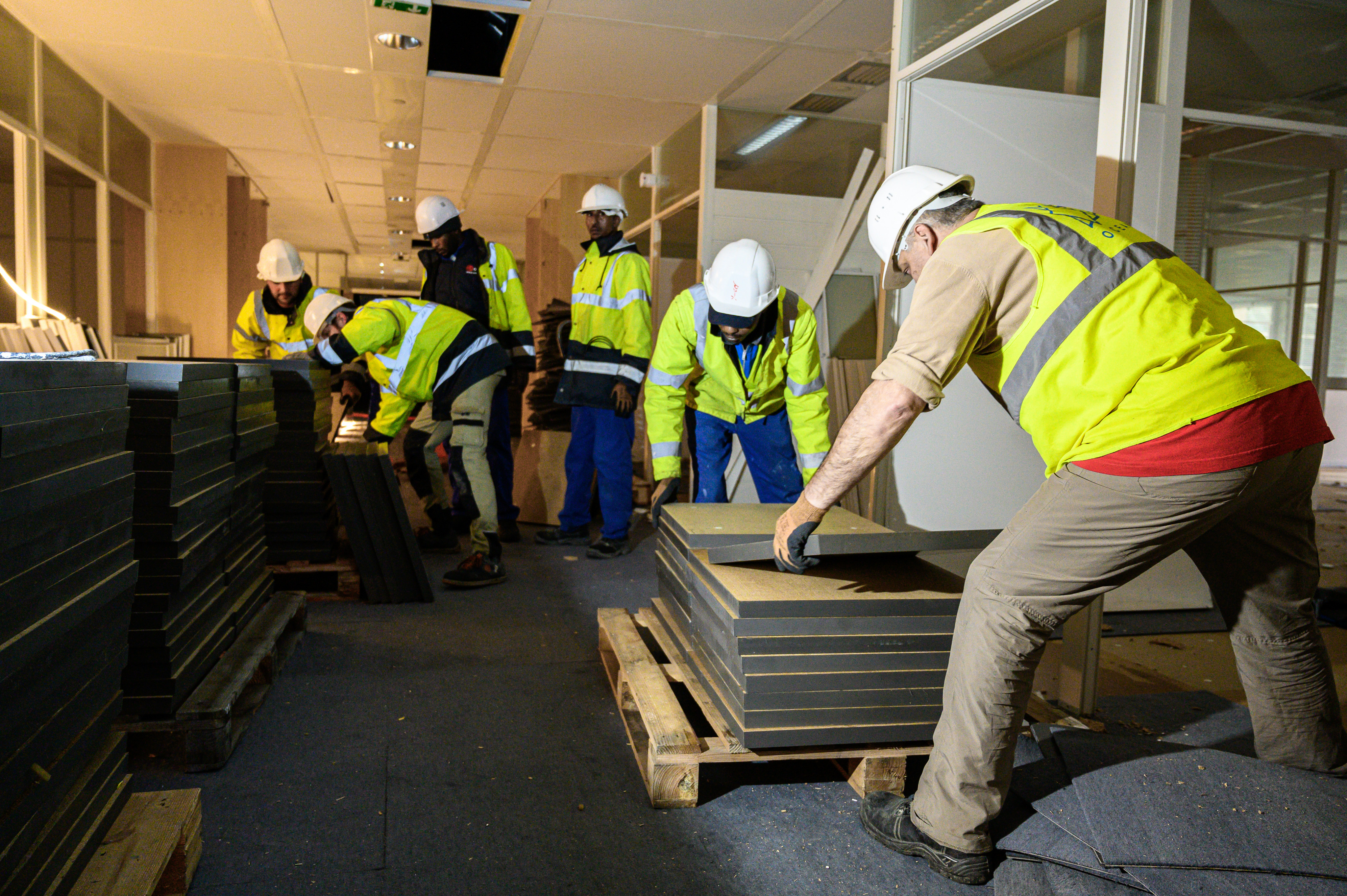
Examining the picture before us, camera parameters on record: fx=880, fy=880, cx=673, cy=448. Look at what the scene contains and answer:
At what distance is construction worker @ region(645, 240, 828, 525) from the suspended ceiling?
Answer: 1.98m

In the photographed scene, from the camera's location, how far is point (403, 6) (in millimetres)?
4852

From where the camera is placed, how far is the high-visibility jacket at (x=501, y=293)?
5.22m

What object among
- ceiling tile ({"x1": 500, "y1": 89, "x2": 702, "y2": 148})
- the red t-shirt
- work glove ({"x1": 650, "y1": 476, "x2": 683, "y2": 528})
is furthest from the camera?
ceiling tile ({"x1": 500, "y1": 89, "x2": 702, "y2": 148})

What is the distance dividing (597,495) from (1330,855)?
494 cm

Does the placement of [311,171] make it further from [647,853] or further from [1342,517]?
[1342,517]

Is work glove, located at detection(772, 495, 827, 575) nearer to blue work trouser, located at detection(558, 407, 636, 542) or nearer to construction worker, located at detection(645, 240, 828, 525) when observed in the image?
construction worker, located at detection(645, 240, 828, 525)

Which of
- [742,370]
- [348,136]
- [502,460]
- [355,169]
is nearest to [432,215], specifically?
[502,460]

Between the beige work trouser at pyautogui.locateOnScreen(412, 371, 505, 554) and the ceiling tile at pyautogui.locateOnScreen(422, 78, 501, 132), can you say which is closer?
the beige work trouser at pyautogui.locateOnScreen(412, 371, 505, 554)

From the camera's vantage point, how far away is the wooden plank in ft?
7.76

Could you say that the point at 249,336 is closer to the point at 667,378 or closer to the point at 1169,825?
the point at 667,378

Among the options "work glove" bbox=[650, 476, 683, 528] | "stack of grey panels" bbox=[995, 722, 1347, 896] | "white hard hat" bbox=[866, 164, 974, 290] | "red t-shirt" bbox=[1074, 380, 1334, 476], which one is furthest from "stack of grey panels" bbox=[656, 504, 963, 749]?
"work glove" bbox=[650, 476, 683, 528]

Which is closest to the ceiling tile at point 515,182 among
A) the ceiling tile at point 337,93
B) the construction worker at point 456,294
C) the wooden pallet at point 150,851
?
the ceiling tile at point 337,93

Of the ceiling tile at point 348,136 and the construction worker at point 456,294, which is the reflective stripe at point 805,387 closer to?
the construction worker at point 456,294

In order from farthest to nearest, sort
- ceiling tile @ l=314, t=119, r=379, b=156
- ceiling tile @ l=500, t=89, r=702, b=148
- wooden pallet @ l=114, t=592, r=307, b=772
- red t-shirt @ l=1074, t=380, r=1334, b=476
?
ceiling tile @ l=314, t=119, r=379, b=156, ceiling tile @ l=500, t=89, r=702, b=148, wooden pallet @ l=114, t=592, r=307, b=772, red t-shirt @ l=1074, t=380, r=1334, b=476
